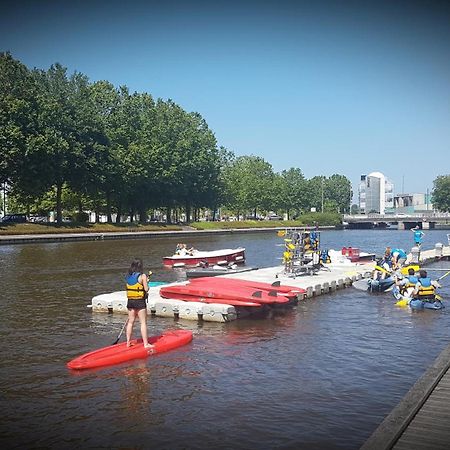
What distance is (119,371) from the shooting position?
14906 millimetres

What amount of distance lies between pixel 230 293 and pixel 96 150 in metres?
67.7

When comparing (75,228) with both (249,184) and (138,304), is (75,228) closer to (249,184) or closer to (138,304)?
(249,184)

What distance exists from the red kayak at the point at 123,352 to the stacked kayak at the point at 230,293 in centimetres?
490

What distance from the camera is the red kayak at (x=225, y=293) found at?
22594mm

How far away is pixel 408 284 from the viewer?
26594 millimetres

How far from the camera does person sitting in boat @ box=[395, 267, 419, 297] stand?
26094mm

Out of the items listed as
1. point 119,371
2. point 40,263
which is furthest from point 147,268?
point 119,371

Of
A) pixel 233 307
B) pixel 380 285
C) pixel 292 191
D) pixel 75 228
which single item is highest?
pixel 292 191

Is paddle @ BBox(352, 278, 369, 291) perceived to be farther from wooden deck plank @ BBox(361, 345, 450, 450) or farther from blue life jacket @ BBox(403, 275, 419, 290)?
wooden deck plank @ BBox(361, 345, 450, 450)

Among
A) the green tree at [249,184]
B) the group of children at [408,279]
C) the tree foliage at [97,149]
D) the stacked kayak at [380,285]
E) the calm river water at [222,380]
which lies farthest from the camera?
the green tree at [249,184]

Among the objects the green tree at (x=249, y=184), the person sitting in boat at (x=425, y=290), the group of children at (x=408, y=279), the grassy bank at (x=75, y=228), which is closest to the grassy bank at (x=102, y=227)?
the grassy bank at (x=75, y=228)

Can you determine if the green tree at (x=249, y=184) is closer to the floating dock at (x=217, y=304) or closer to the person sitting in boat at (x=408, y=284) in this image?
the floating dock at (x=217, y=304)

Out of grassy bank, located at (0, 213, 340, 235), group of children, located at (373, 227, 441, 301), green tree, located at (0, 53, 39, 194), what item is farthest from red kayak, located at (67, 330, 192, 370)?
green tree, located at (0, 53, 39, 194)

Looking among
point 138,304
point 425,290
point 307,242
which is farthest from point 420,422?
point 307,242
